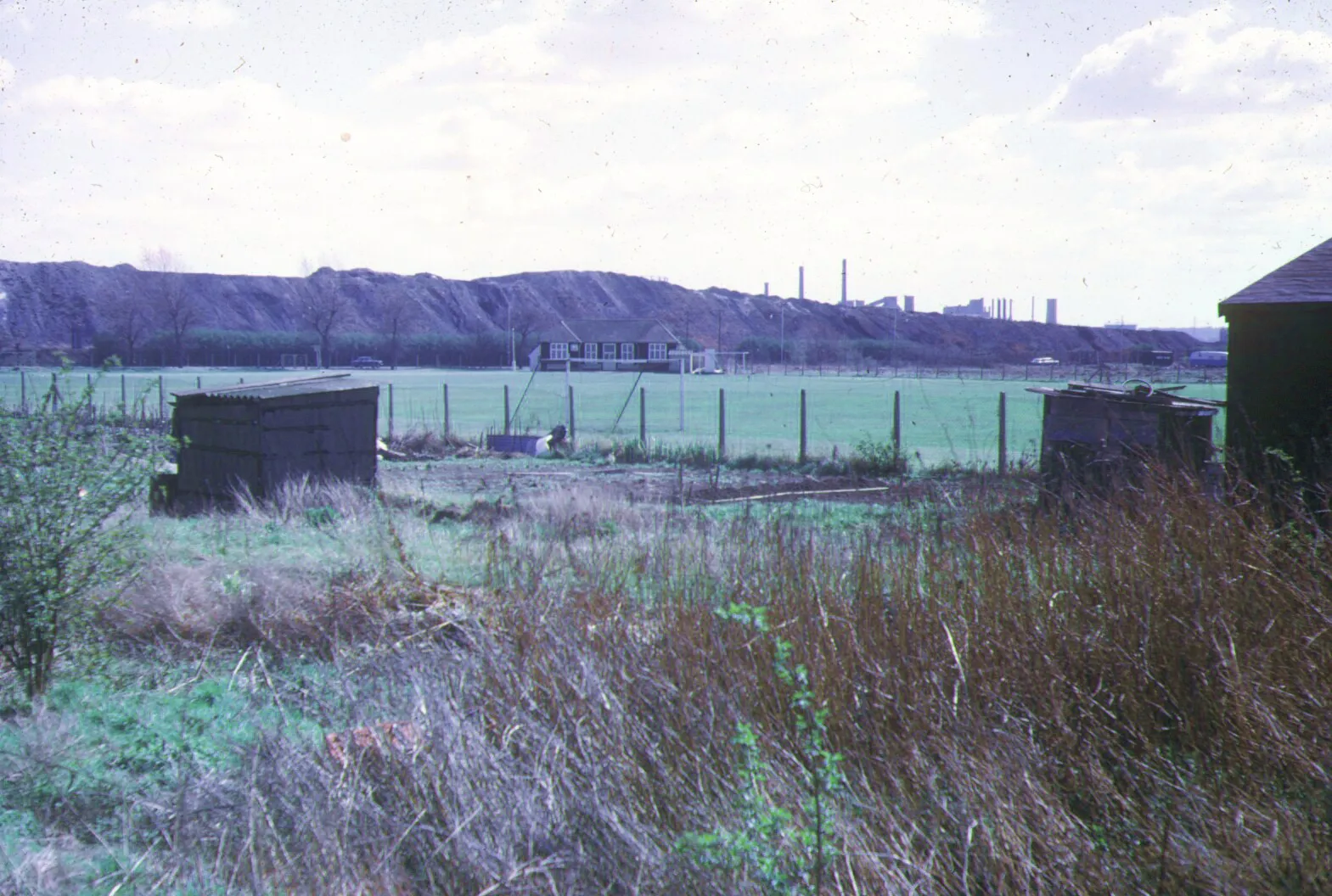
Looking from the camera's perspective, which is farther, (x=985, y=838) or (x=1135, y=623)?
(x=1135, y=623)

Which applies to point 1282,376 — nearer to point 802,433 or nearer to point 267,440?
point 267,440

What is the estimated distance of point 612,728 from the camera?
523cm

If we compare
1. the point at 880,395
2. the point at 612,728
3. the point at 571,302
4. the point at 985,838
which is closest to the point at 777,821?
the point at 985,838

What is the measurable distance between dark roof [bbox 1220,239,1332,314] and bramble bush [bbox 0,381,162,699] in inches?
353

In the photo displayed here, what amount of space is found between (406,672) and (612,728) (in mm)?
1604

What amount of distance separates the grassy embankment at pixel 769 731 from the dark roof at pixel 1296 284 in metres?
4.19

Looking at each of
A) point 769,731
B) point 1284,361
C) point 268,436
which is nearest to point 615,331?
point 268,436

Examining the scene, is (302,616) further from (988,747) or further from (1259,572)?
(1259,572)

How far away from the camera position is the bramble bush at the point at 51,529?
22.4ft

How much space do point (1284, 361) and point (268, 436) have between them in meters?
10.9

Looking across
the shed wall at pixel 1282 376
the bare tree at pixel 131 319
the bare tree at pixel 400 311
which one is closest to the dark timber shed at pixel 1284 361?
the shed wall at pixel 1282 376

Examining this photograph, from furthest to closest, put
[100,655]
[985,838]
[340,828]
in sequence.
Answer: [100,655] < [340,828] < [985,838]

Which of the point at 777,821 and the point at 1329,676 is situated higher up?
the point at 1329,676

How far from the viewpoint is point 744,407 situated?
47.1m
